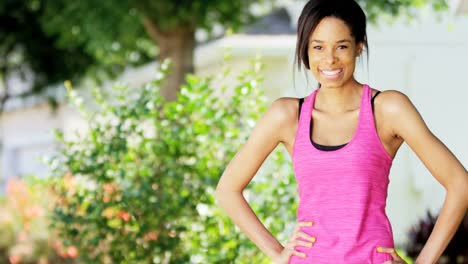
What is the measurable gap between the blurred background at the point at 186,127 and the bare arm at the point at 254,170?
222 millimetres

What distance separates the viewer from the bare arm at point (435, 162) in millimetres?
2834

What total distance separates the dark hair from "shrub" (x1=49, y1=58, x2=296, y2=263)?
2505 millimetres

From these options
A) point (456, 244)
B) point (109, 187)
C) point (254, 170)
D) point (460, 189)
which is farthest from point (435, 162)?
point (456, 244)

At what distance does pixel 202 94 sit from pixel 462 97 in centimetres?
274

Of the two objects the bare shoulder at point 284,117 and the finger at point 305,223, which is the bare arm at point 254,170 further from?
the finger at point 305,223

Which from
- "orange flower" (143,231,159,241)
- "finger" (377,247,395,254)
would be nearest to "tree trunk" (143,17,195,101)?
"orange flower" (143,231,159,241)

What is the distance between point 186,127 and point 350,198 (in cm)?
298

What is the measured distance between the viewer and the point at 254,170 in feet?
10.5

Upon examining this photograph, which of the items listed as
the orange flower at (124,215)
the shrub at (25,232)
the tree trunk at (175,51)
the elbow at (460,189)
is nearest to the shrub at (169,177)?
the orange flower at (124,215)

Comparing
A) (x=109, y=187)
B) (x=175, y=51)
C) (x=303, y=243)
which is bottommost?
(x=303, y=243)

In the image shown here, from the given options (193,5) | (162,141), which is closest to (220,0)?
(193,5)

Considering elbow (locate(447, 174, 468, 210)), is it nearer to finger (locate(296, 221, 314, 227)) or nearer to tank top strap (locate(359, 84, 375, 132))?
tank top strap (locate(359, 84, 375, 132))

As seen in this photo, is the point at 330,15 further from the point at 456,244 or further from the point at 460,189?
the point at 456,244

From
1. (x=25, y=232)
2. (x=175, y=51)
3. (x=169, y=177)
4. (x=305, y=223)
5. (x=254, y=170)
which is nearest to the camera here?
(x=305, y=223)
